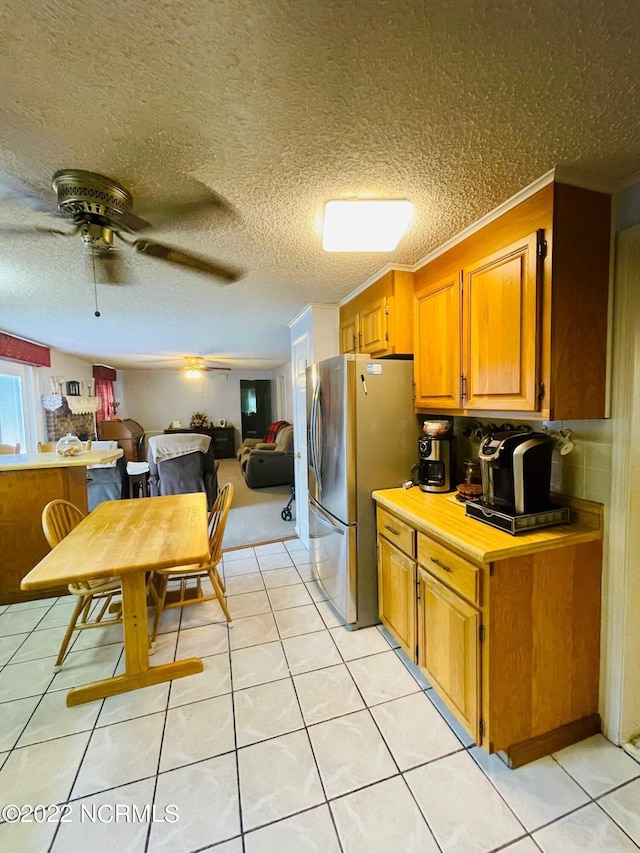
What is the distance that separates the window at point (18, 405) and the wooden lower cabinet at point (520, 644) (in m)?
4.78

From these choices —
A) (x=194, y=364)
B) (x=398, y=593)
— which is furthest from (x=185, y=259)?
(x=194, y=364)

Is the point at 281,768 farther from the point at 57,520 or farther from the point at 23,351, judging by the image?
the point at 23,351

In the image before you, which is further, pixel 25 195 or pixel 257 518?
pixel 257 518

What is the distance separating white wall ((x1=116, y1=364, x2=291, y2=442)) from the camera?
835cm

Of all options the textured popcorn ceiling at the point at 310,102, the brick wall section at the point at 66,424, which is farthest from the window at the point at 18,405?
the textured popcorn ceiling at the point at 310,102

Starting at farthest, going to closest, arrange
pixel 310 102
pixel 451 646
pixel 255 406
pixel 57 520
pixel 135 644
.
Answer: pixel 255 406
pixel 57 520
pixel 135 644
pixel 451 646
pixel 310 102

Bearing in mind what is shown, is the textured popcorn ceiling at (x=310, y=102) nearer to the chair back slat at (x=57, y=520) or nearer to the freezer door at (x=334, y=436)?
the freezer door at (x=334, y=436)

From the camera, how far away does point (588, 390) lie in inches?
53.4

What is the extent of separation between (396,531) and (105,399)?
7021 mm

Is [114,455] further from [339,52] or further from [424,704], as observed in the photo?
[339,52]

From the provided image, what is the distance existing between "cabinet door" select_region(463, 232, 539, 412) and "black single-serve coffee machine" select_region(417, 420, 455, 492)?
0.31 m

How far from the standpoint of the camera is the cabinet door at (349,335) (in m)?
2.62

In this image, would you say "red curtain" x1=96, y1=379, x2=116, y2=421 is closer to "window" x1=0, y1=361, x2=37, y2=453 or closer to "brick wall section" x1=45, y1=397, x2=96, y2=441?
"brick wall section" x1=45, y1=397, x2=96, y2=441

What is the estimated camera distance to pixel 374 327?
2336 mm
